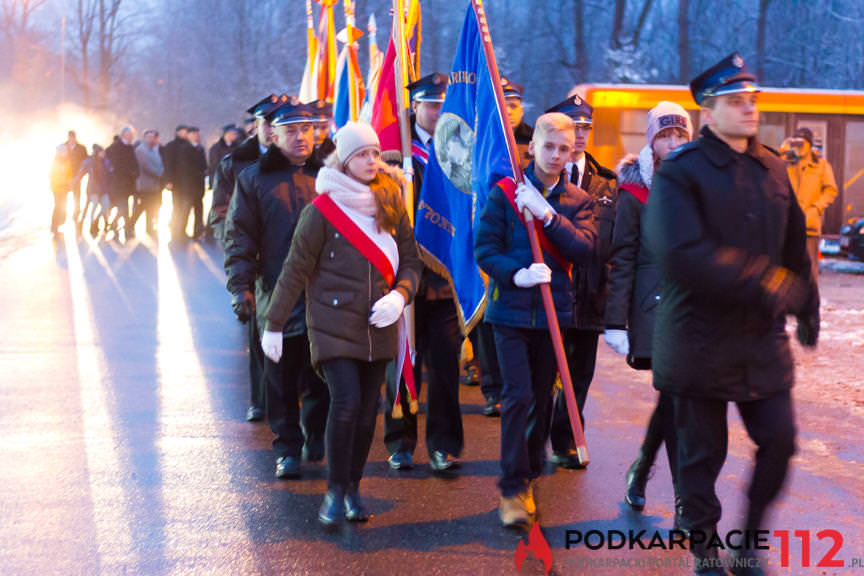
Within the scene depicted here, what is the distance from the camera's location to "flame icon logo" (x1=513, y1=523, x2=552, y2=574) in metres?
4.68

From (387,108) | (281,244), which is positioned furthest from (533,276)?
(387,108)

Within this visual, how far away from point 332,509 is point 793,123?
16814mm

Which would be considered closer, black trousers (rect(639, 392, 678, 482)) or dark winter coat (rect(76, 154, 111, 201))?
black trousers (rect(639, 392, 678, 482))

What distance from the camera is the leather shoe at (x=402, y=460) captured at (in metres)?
6.16

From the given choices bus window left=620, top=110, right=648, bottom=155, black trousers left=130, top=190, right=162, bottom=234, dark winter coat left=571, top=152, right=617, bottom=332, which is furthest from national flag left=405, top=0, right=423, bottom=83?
black trousers left=130, top=190, right=162, bottom=234

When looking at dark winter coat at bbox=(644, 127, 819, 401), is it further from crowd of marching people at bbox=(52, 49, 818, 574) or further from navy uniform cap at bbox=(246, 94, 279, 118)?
navy uniform cap at bbox=(246, 94, 279, 118)

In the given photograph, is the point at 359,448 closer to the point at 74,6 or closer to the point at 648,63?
the point at 648,63

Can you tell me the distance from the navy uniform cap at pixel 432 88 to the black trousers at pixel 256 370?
1776 millimetres

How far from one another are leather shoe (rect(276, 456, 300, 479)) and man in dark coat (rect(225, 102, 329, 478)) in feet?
0.17

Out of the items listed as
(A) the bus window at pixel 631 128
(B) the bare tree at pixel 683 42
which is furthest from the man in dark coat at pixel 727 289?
(B) the bare tree at pixel 683 42

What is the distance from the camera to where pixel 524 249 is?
530 cm

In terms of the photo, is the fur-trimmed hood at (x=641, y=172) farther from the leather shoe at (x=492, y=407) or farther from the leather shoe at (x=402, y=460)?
the leather shoe at (x=492, y=407)

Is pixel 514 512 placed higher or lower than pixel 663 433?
lower

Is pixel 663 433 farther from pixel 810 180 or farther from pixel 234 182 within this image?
pixel 810 180
